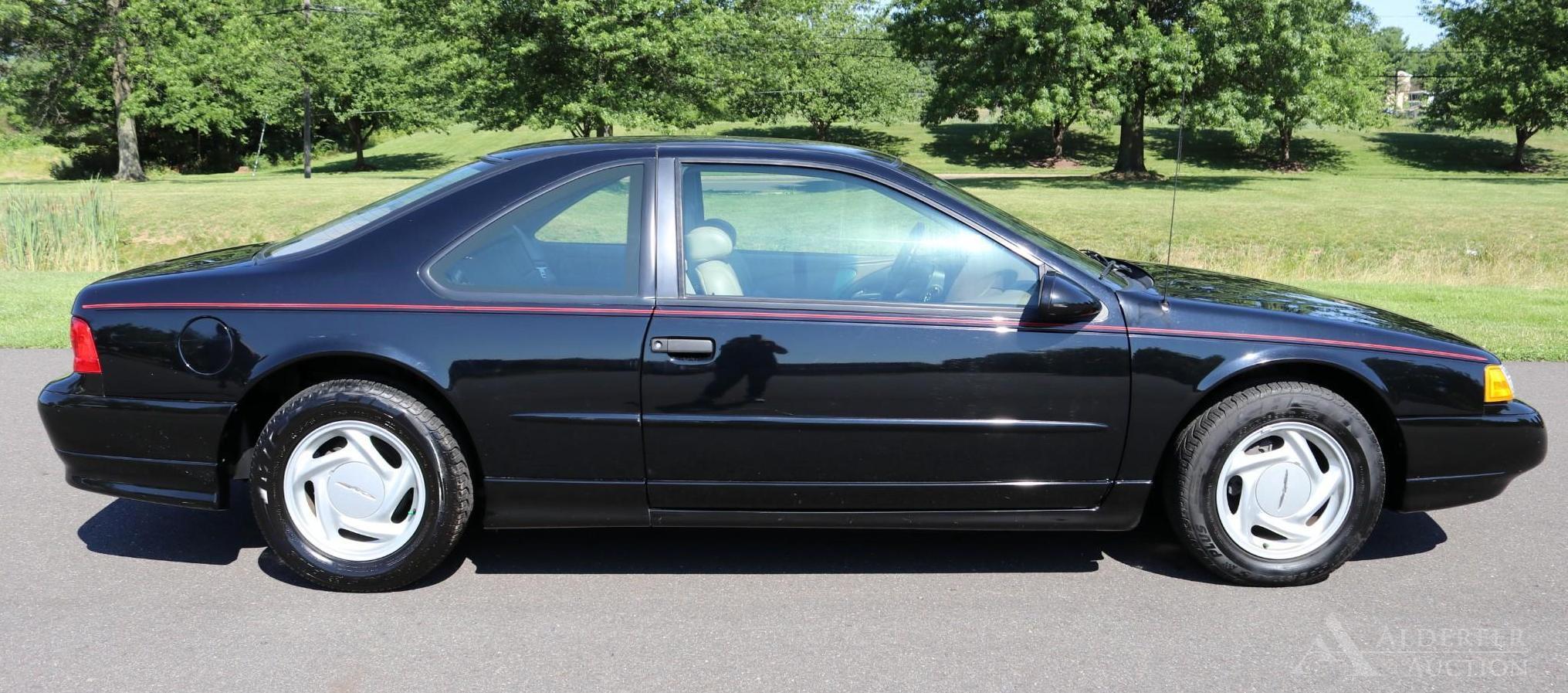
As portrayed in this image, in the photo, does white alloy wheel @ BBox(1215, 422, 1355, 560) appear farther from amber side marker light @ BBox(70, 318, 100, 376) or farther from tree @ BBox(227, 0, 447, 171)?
tree @ BBox(227, 0, 447, 171)

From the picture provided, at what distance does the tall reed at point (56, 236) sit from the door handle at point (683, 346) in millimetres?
12632

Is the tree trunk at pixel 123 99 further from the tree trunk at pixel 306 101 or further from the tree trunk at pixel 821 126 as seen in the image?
the tree trunk at pixel 821 126

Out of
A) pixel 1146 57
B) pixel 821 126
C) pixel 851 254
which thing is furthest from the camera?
pixel 821 126

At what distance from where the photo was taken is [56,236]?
13.9 metres

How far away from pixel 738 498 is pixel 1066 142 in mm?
57198

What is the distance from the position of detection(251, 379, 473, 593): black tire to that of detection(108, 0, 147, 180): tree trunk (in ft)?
133

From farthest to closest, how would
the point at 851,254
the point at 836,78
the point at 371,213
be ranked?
the point at 836,78 < the point at 851,254 < the point at 371,213

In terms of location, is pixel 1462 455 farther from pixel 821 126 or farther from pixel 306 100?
pixel 821 126

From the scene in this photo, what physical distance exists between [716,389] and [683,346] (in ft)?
0.54

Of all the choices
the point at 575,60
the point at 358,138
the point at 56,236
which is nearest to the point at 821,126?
the point at 358,138

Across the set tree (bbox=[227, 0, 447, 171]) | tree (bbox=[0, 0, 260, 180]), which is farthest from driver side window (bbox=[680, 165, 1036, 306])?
tree (bbox=[0, 0, 260, 180])

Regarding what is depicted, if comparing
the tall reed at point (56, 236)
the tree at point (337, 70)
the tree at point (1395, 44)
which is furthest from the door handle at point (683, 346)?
the tree at point (1395, 44)

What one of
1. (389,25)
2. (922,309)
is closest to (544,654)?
(922,309)

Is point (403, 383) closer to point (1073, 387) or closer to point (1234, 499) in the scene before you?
point (1073, 387)
